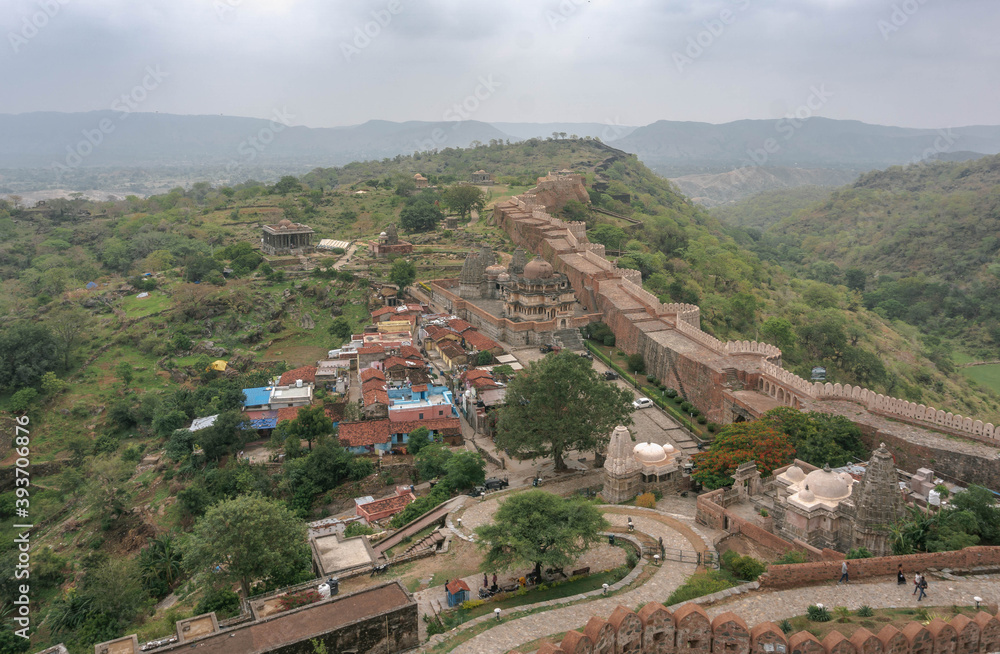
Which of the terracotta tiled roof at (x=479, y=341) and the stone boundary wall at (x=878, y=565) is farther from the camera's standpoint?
the terracotta tiled roof at (x=479, y=341)

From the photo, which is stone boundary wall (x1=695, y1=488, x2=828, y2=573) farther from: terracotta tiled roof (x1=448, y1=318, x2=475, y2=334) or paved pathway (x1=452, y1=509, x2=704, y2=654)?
terracotta tiled roof (x1=448, y1=318, x2=475, y2=334)

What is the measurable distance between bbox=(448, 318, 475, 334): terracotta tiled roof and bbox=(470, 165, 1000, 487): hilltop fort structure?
4.30ft

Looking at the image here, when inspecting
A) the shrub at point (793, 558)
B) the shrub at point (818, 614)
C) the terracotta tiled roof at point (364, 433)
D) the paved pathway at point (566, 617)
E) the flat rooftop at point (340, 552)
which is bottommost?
the terracotta tiled roof at point (364, 433)

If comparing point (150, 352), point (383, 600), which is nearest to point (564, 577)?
point (383, 600)

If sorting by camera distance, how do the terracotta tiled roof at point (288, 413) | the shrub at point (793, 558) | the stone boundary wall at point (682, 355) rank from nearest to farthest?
the shrub at point (793, 558) < the stone boundary wall at point (682, 355) < the terracotta tiled roof at point (288, 413)

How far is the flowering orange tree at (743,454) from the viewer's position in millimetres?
23422

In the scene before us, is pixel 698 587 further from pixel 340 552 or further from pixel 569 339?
pixel 569 339

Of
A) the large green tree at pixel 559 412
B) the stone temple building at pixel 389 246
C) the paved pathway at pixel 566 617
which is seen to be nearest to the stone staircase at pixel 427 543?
the large green tree at pixel 559 412

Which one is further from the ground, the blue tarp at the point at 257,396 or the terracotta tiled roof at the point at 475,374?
the terracotta tiled roof at the point at 475,374

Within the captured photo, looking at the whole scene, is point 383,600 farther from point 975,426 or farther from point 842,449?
point 975,426

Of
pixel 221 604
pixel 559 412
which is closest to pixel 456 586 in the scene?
pixel 221 604

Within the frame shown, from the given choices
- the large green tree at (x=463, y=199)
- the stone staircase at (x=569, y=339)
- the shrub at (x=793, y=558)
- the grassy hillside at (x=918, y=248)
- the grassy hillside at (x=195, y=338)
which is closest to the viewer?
the shrub at (x=793, y=558)

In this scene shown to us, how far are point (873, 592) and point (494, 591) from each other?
8751 mm

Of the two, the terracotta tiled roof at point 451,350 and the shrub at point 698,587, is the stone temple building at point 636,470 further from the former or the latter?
the terracotta tiled roof at point 451,350
